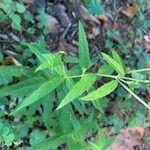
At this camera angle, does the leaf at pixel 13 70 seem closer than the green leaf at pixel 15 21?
Yes

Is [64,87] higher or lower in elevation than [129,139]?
higher

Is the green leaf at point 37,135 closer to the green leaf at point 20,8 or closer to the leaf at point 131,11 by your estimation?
the green leaf at point 20,8

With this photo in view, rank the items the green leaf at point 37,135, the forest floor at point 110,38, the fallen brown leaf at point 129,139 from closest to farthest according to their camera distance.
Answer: the green leaf at point 37,135
the forest floor at point 110,38
the fallen brown leaf at point 129,139

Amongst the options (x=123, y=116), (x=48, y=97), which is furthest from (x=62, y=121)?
(x=123, y=116)

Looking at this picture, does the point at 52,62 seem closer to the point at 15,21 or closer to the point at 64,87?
the point at 64,87

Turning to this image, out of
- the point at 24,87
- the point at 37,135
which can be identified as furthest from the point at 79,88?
the point at 37,135

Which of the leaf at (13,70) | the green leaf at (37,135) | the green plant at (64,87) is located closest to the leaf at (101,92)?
the green plant at (64,87)

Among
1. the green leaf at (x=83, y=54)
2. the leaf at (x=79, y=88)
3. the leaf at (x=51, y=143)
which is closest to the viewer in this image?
the leaf at (x=79, y=88)
